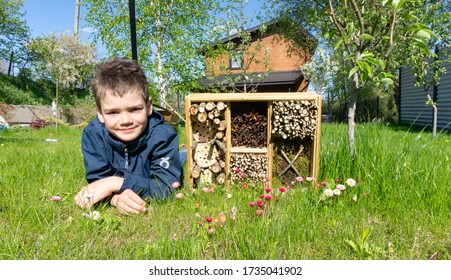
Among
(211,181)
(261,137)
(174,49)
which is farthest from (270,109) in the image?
(174,49)

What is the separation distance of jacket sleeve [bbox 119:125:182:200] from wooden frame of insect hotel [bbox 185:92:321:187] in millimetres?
281

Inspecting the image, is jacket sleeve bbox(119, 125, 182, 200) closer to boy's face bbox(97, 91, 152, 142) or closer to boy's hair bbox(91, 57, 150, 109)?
A: boy's face bbox(97, 91, 152, 142)

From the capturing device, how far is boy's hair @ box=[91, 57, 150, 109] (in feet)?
7.98

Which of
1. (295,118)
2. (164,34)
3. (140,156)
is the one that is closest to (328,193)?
(295,118)

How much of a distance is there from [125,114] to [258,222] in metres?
1.34

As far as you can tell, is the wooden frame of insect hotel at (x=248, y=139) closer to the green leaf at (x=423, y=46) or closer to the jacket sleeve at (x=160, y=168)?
the jacket sleeve at (x=160, y=168)

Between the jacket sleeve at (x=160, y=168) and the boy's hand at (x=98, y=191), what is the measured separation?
0.31ft

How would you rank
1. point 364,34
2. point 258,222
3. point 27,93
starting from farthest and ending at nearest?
point 27,93, point 364,34, point 258,222

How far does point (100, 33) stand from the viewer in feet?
39.9

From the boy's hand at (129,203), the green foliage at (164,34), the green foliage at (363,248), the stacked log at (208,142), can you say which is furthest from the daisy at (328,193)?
the green foliage at (164,34)

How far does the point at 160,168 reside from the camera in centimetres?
265

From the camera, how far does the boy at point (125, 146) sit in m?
2.38

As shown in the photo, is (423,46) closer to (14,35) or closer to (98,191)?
(98,191)
